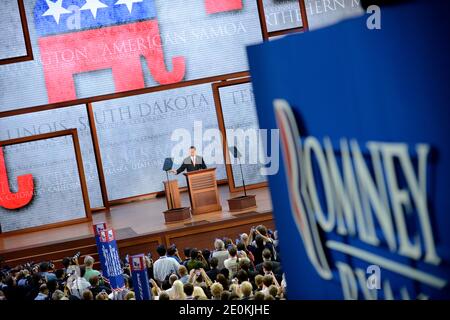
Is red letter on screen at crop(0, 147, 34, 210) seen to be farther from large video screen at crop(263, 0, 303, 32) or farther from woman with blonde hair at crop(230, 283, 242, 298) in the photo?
woman with blonde hair at crop(230, 283, 242, 298)

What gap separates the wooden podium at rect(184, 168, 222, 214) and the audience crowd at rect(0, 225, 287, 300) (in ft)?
9.54

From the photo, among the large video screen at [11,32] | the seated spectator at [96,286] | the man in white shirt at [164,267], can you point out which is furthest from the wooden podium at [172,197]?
the seated spectator at [96,286]

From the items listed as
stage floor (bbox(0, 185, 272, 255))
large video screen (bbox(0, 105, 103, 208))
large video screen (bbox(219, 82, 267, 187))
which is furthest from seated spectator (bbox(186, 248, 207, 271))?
large video screen (bbox(0, 105, 103, 208))

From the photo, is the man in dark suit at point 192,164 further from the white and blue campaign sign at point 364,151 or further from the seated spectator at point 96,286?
the white and blue campaign sign at point 364,151

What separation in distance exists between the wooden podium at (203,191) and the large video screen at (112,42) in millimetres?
2497

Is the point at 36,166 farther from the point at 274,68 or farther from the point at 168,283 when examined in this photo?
the point at 274,68

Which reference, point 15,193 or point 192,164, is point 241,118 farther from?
point 15,193

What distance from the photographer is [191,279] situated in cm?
752

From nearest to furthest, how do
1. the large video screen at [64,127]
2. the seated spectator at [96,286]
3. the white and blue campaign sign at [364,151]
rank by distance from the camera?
the white and blue campaign sign at [364,151], the seated spectator at [96,286], the large video screen at [64,127]

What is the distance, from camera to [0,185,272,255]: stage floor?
12.2 metres

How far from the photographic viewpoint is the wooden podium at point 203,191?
42.4 ft

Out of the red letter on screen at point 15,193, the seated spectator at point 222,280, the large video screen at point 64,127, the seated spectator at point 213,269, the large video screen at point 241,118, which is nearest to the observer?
the seated spectator at point 222,280

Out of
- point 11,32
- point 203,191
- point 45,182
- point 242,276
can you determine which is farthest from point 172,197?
point 242,276

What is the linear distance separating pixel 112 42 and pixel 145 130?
232 cm
